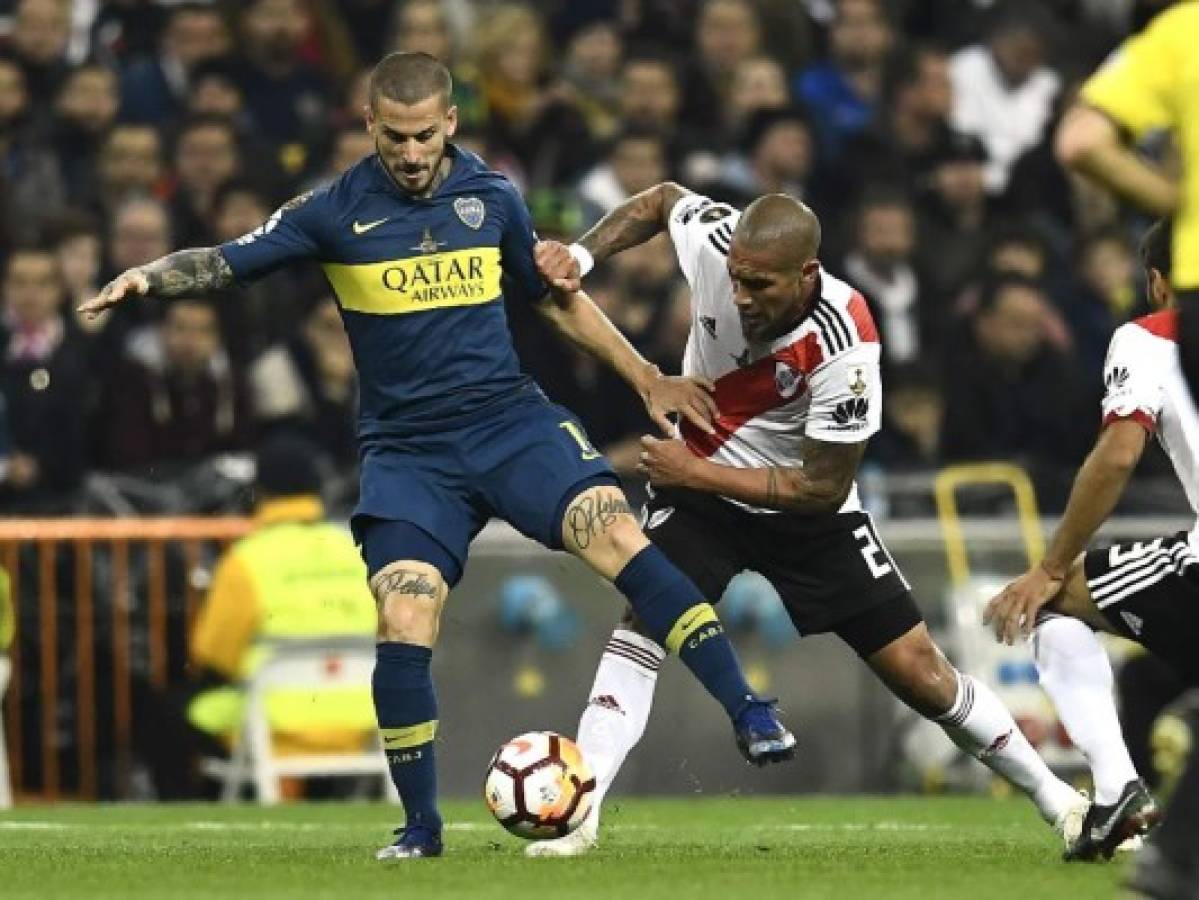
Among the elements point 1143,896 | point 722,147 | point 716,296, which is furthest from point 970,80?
point 1143,896

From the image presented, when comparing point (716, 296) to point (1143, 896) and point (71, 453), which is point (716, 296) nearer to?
point (1143, 896)

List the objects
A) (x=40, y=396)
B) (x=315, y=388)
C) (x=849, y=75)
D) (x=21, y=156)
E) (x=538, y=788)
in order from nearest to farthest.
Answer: (x=538, y=788) < (x=40, y=396) < (x=315, y=388) < (x=21, y=156) < (x=849, y=75)

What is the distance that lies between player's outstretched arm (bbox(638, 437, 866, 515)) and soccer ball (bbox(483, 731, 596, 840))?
102cm

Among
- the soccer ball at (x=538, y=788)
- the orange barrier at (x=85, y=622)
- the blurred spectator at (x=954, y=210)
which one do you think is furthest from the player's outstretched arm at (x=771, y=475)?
the blurred spectator at (x=954, y=210)

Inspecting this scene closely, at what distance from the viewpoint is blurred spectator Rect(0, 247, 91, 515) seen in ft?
50.7

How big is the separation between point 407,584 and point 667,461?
1.02 meters

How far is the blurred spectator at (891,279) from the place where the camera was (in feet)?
57.3

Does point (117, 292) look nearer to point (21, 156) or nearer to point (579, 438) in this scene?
point (579, 438)

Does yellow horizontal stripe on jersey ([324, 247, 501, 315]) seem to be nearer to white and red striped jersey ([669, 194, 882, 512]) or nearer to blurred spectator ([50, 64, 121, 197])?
white and red striped jersey ([669, 194, 882, 512])

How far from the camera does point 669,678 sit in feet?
51.3

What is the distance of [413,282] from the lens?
33.0 ft

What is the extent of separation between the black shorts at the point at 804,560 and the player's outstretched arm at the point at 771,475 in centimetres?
17

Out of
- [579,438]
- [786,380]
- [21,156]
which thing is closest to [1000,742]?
[786,380]

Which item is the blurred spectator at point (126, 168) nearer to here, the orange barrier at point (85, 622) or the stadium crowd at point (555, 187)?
the stadium crowd at point (555, 187)
